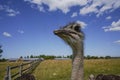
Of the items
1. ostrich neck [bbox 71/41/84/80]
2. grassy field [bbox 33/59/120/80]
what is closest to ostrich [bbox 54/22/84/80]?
ostrich neck [bbox 71/41/84/80]

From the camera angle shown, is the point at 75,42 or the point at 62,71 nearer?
the point at 75,42

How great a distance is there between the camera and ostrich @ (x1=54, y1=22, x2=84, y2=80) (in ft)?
15.6

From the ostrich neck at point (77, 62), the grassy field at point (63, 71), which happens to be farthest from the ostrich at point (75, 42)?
the grassy field at point (63, 71)

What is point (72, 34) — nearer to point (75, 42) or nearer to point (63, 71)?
point (75, 42)

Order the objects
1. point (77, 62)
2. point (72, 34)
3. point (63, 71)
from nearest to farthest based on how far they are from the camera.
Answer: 1. point (77, 62)
2. point (72, 34)
3. point (63, 71)

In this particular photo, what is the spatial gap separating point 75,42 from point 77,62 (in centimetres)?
32

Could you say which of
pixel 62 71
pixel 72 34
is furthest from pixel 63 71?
pixel 72 34

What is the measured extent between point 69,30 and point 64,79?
10.8 metres

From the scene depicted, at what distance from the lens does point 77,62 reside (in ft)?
15.7

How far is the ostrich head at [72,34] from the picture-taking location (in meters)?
4.88

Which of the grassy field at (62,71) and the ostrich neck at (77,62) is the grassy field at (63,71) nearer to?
the grassy field at (62,71)

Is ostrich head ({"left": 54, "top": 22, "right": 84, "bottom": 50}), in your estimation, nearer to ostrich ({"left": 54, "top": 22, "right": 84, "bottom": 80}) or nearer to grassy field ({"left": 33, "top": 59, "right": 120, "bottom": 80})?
ostrich ({"left": 54, "top": 22, "right": 84, "bottom": 80})

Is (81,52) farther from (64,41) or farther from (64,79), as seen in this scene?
(64,79)

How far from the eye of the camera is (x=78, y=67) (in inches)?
188
